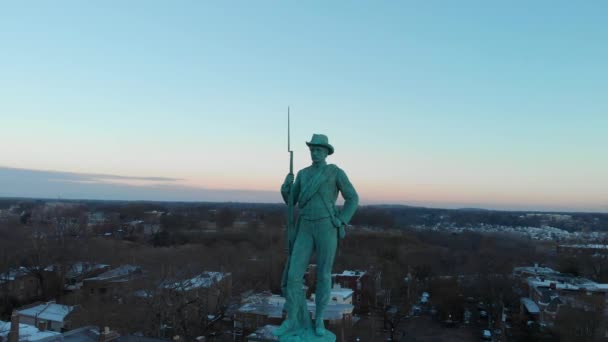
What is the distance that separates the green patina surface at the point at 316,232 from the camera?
6977mm

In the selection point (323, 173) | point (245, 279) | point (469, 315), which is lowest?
point (469, 315)

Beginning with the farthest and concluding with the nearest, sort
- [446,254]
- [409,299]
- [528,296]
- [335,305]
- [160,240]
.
A: [160,240]
[446,254]
[528,296]
[409,299]
[335,305]

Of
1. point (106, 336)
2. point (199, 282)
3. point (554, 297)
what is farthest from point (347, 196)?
point (554, 297)

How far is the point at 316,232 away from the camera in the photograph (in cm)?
711

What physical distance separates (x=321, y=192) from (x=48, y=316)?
90.5 feet

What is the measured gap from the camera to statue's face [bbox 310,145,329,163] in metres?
7.24

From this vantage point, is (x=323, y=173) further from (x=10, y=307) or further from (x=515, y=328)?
(x=10, y=307)

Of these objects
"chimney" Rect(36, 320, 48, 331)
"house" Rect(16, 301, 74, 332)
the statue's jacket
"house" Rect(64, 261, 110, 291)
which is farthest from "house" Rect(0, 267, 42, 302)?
the statue's jacket

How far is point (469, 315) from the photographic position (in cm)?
4009

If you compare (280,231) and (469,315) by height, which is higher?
(280,231)

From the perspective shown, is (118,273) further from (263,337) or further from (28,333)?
(263,337)

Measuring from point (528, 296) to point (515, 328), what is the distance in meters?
9.53

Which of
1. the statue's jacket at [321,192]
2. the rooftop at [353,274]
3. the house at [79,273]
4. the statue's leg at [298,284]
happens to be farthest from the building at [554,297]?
the house at [79,273]

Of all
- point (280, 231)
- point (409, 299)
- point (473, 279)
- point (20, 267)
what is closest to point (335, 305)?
point (409, 299)
